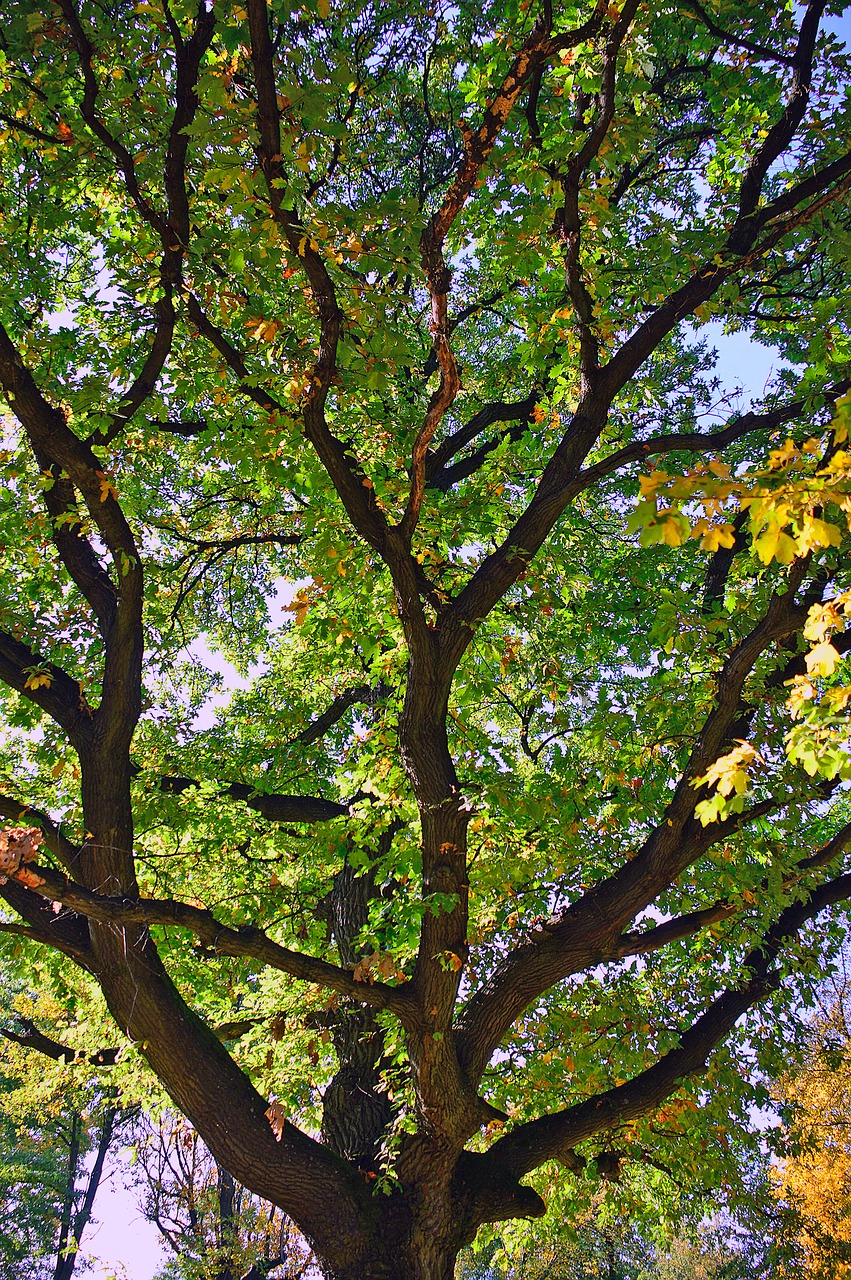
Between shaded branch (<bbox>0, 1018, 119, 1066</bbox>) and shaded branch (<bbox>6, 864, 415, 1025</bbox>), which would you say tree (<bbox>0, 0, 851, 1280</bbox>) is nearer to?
shaded branch (<bbox>6, 864, 415, 1025</bbox>)

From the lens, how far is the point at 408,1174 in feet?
16.9

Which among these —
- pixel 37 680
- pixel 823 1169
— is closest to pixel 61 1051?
pixel 37 680

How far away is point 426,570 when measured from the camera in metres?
6.14

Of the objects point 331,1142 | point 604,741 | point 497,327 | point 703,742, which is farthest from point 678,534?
point 497,327

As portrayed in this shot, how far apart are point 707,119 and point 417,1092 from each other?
7.97 m

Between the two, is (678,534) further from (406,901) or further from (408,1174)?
(408,1174)

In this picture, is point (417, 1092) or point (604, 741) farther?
point (604, 741)

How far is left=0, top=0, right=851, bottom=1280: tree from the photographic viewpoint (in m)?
4.18

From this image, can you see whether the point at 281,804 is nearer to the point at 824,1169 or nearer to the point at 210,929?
the point at 210,929

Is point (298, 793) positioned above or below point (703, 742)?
above

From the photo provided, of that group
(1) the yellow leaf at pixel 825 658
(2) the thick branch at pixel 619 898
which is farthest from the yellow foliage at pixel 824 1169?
(1) the yellow leaf at pixel 825 658

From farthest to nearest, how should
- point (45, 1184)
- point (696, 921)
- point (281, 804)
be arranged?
1. point (45, 1184)
2. point (281, 804)
3. point (696, 921)

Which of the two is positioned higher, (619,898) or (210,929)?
(619,898)

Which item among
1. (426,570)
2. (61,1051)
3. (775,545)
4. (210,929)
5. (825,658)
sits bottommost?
(825,658)
